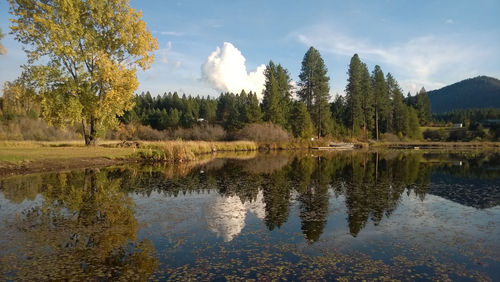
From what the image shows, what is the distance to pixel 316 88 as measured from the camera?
70375mm

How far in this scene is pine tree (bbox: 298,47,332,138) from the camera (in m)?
70.1

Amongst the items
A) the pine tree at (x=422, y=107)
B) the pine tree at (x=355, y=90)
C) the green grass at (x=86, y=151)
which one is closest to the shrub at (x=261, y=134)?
the green grass at (x=86, y=151)

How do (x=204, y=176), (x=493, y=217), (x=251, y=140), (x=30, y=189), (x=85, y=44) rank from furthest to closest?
(x=251, y=140) < (x=85, y=44) < (x=204, y=176) < (x=30, y=189) < (x=493, y=217)

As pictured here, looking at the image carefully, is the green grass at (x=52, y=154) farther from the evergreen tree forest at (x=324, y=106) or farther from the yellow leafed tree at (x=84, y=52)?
the evergreen tree forest at (x=324, y=106)

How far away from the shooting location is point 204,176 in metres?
20.4

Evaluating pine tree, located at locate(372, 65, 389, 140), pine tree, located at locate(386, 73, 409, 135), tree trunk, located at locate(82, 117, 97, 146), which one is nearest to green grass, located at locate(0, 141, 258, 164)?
tree trunk, located at locate(82, 117, 97, 146)

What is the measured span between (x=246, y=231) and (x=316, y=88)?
6395 centimetres

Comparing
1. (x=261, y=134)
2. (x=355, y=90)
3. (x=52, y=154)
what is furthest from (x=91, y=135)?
(x=355, y=90)

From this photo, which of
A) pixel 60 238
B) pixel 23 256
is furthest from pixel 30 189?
pixel 23 256

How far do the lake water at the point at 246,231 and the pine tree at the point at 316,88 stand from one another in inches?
2117

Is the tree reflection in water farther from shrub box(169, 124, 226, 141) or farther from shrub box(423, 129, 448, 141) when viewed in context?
shrub box(423, 129, 448, 141)

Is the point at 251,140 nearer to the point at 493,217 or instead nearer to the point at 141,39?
the point at 141,39

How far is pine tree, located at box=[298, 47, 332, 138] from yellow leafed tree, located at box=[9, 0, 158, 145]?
46243mm

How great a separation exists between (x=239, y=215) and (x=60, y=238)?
16.6 feet
